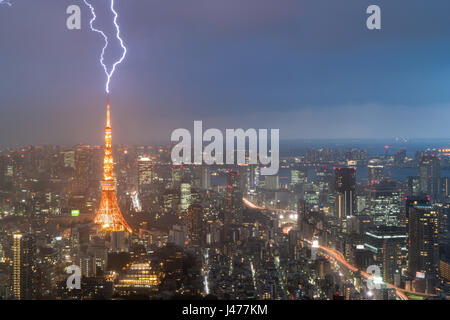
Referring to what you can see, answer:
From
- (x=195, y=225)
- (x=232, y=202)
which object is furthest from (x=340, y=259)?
(x=195, y=225)

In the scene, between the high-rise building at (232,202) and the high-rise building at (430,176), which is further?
the high-rise building at (232,202)

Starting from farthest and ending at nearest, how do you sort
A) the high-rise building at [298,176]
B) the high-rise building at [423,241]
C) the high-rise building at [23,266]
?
the high-rise building at [298,176], the high-rise building at [423,241], the high-rise building at [23,266]

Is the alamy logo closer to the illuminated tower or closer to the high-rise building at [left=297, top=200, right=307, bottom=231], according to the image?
the illuminated tower

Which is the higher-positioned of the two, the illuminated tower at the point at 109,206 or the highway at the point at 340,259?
the illuminated tower at the point at 109,206

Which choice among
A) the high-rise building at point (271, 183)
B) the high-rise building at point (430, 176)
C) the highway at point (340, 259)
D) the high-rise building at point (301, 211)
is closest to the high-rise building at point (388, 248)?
the highway at point (340, 259)

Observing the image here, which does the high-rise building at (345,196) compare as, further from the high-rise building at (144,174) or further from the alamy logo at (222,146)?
the high-rise building at (144,174)

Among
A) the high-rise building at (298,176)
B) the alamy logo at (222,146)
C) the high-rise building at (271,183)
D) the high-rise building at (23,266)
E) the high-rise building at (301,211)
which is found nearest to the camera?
the high-rise building at (23,266)

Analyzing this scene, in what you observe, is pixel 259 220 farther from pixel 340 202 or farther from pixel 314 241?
pixel 340 202
